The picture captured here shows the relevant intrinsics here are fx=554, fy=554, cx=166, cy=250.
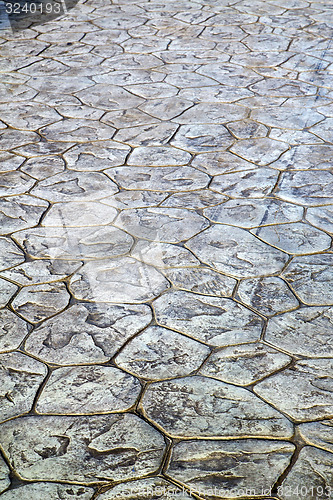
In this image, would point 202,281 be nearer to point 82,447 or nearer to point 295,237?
point 295,237

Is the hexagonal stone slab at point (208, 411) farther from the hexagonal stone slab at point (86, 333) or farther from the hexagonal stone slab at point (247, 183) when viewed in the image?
the hexagonal stone slab at point (247, 183)

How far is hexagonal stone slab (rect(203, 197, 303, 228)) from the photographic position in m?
4.22

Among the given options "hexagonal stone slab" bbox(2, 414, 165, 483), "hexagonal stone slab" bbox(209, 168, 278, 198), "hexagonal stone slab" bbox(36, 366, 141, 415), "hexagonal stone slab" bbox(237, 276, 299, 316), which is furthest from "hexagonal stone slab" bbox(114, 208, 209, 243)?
"hexagonal stone slab" bbox(2, 414, 165, 483)

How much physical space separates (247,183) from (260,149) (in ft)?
2.20

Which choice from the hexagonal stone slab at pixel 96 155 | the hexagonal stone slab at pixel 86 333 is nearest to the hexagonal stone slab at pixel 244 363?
the hexagonal stone slab at pixel 86 333

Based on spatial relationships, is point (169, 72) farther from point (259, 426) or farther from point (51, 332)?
point (259, 426)

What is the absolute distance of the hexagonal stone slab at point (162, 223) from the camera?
13.4ft

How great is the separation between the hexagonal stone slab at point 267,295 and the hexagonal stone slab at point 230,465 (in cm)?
101

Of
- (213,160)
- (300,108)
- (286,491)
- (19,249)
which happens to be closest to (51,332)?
(19,249)

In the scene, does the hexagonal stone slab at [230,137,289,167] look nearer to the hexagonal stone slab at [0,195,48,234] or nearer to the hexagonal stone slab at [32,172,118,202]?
the hexagonal stone slab at [32,172,118,202]

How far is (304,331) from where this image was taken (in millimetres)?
3203

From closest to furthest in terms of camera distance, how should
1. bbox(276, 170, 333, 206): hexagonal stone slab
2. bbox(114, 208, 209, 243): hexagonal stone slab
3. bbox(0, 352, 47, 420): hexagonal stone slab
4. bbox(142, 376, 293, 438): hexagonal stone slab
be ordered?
bbox(142, 376, 293, 438): hexagonal stone slab → bbox(0, 352, 47, 420): hexagonal stone slab → bbox(114, 208, 209, 243): hexagonal stone slab → bbox(276, 170, 333, 206): hexagonal stone slab

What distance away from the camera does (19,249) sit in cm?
393

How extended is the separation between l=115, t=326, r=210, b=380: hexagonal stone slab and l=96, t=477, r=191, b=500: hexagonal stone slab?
2.09 ft
